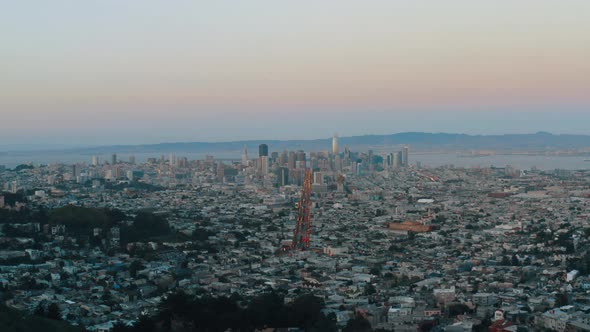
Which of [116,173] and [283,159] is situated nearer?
[116,173]

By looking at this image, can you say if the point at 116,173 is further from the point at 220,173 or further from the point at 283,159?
the point at 283,159

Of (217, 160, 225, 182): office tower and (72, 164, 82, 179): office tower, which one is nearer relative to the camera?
(72, 164, 82, 179): office tower

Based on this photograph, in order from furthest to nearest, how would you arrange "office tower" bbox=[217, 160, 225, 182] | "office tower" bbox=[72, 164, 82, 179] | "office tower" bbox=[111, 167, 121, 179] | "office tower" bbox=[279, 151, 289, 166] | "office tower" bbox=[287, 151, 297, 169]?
"office tower" bbox=[279, 151, 289, 166]
"office tower" bbox=[287, 151, 297, 169]
"office tower" bbox=[217, 160, 225, 182]
"office tower" bbox=[111, 167, 121, 179]
"office tower" bbox=[72, 164, 82, 179]

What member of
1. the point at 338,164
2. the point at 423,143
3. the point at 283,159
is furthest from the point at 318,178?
the point at 423,143

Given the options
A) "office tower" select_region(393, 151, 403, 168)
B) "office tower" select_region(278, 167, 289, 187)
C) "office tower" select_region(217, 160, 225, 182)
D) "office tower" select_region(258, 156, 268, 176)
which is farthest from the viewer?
"office tower" select_region(393, 151, 403, 168)

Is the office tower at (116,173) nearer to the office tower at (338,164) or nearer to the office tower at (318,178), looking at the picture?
the office tower at (318,178)

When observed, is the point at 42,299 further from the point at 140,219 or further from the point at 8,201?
the point at 8,201

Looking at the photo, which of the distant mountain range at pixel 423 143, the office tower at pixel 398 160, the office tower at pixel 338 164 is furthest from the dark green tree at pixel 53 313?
the distant mountain range at pixel 423 143

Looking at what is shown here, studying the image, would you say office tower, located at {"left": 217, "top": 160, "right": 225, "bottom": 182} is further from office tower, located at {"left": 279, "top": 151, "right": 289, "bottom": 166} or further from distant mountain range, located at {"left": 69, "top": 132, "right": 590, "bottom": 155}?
distant mountain range, located at {"left": 69, "top": 132, "right": 590, "bottom": 155}

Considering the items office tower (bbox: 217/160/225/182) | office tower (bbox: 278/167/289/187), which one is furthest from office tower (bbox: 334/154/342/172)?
office tower (bbox: 278/167/289/187)
